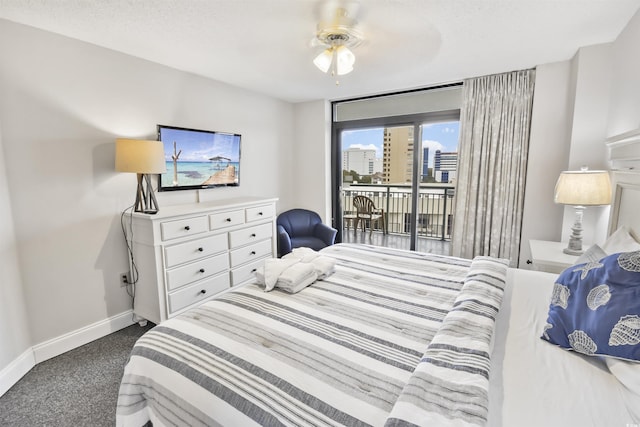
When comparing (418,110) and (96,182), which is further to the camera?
(418,110)

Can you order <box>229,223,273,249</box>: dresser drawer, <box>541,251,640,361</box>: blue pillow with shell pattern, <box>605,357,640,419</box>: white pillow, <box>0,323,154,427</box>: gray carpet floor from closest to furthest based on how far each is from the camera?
<box>605,357,640,419</box>: white pillow < <box>541,251,640,361</box>: blue pillow with shell pattern < <box>0,323,154,427</box>: gray carpet floor < <box>229,223,273,249</box>: dresser drawer

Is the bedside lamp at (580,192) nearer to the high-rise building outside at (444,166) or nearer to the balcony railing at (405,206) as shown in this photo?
the high-rise building outside at (444,166)

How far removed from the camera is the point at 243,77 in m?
3.27

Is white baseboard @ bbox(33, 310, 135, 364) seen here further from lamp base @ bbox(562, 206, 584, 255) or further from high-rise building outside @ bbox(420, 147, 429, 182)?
lamp base @ bbox(562, 206, 584, 255)

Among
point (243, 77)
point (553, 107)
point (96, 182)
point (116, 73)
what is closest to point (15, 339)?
point (96, 182)

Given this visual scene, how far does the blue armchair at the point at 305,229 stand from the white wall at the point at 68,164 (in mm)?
1526

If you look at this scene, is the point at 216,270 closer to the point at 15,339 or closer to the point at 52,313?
the point at 52,313

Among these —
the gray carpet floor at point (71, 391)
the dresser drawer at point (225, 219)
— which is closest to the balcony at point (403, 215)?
the dresser drawer at point (225, 219)

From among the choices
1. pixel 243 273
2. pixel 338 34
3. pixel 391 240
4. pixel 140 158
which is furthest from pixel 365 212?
pixel 140 158

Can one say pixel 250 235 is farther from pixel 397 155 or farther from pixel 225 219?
pixel 397 155

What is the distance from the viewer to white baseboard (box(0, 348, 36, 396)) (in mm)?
1908

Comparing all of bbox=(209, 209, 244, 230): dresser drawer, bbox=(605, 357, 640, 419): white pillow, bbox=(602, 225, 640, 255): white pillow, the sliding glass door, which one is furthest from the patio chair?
bbox=(605, 357, 640, 419): white pillow

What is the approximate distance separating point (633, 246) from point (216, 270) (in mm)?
→ 2968

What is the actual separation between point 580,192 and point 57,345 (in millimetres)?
4197
